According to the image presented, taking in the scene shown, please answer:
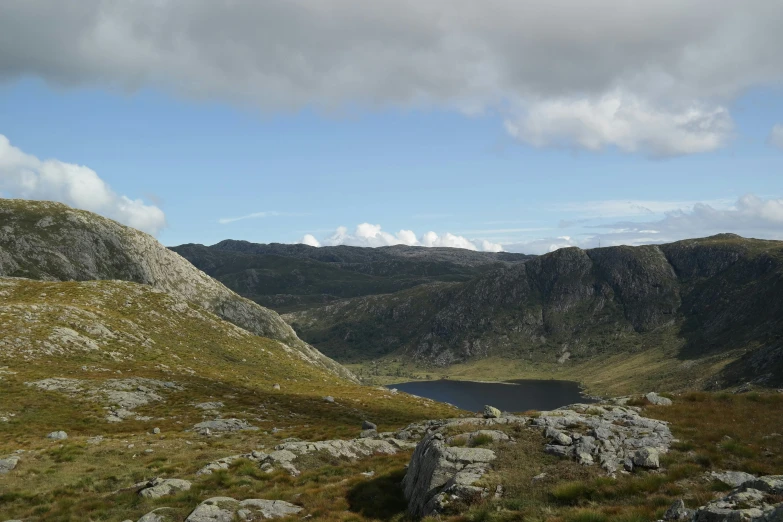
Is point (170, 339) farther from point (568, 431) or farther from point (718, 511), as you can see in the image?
point (718, 511)

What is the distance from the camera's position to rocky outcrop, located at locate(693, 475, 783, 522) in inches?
448

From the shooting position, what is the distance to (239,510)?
21.1 metres

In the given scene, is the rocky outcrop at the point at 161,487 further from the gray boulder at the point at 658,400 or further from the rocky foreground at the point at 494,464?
the gray boulder at the point at 658,400

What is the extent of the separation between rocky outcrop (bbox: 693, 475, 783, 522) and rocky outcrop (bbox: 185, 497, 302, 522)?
54.3 ft

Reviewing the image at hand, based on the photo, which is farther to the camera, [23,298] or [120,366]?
[23,298]

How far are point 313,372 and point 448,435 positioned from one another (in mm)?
92566

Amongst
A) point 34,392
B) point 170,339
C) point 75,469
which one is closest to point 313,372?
point 170,339

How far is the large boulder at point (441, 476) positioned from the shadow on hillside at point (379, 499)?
588 millimetres

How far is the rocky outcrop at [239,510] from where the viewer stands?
20406 millimetres

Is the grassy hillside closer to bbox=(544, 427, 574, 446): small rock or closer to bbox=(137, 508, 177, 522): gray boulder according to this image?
bbox=(137, 508, 177, 522): gray boulder

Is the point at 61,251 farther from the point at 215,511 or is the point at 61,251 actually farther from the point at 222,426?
the point at 215,511

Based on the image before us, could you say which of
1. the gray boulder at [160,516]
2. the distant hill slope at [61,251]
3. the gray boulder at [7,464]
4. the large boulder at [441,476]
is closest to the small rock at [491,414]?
the large boulder at [441,476]

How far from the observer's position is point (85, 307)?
86.2 m

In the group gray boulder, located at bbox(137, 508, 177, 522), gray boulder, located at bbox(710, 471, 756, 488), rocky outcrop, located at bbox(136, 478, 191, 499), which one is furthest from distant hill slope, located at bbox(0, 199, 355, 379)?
gray boulder, located at bbox(710, 471, 756, 488)
